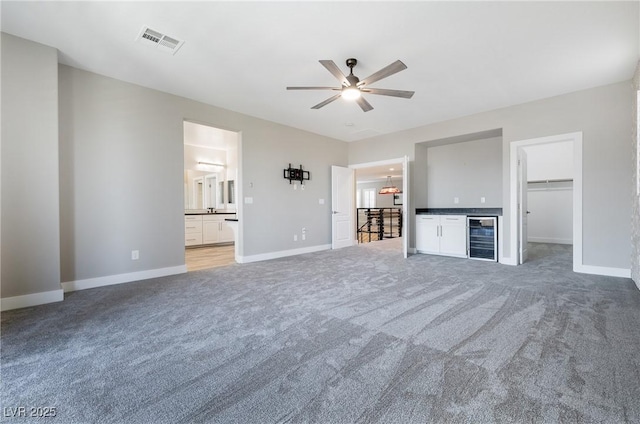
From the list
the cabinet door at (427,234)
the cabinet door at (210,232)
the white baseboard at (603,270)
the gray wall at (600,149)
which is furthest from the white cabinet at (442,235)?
the cabinet door at (210,232)

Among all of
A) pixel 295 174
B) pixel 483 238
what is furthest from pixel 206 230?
pixel 483 238

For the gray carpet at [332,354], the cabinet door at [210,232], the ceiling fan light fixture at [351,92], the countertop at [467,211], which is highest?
the ceiling fan light fixture at [351,92]

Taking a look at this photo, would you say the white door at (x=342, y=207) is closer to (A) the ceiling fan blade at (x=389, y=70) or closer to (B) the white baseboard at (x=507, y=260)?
(B) the white baseboard at (x=507, y=260)

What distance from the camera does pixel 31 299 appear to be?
2734mm

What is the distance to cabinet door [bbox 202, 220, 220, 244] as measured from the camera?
270 inches

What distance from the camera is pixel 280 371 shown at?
61.6 inches

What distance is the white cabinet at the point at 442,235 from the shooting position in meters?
5.12

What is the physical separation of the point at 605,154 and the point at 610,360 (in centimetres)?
344

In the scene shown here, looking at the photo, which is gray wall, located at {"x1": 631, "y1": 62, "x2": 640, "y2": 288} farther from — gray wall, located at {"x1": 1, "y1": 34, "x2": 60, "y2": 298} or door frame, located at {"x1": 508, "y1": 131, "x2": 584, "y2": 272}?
gray wall, located at {"x1": 1, "y1": 34, "x2": 60, "y2": 298}

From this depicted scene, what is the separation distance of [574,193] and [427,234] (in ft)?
7.72

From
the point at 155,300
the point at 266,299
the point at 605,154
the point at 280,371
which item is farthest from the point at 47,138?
the point at 605,154

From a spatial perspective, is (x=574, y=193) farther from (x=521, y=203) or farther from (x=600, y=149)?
(x=521, y=203)

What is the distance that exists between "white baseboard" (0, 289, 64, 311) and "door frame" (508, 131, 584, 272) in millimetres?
6186

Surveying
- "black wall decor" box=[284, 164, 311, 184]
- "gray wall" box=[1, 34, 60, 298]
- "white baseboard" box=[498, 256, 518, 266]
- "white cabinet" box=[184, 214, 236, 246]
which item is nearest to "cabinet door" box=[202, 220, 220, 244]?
"white cabinet" box=[184, 214, 236, 246]
